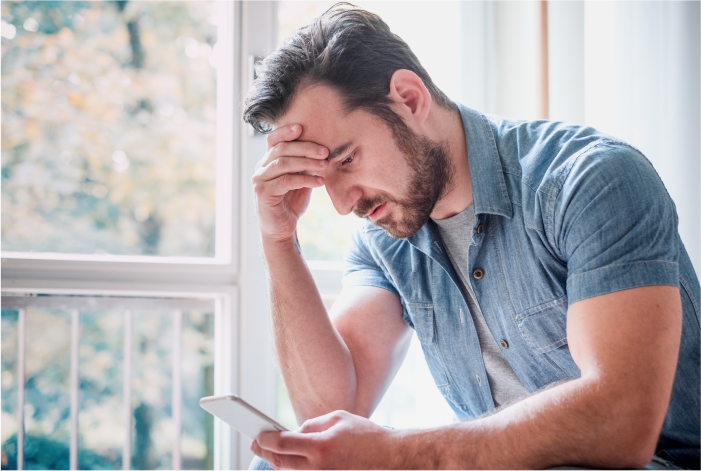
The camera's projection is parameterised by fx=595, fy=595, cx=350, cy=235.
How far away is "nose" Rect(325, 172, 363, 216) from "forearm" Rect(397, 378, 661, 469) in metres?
0.53

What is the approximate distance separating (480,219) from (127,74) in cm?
142

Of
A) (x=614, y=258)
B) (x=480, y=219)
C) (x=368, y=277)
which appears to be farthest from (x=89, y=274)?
(x=614, y=258)

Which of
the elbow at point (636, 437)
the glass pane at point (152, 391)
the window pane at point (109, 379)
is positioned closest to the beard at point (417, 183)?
the elbow at point (636, 437)

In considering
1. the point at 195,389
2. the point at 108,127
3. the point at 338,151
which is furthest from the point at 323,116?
the point at 195,389

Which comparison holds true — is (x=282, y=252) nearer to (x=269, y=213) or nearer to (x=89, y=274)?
(x=269, y=213)

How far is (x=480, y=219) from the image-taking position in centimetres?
119

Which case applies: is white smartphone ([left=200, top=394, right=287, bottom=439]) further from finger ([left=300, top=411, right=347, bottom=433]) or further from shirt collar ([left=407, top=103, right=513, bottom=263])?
shirt collar ([left=407, top=103, right=513, bottom=263])

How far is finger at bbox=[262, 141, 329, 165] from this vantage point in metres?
1.18

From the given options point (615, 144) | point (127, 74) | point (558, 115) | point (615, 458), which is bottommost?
point (615, 458)

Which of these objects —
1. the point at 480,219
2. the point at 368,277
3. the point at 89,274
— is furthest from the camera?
the point at 89,274

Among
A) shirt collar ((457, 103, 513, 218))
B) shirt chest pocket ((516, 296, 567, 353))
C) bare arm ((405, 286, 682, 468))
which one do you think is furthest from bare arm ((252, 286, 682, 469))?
shirt collar ((457, 103, 513, 218))

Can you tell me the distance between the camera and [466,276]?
1270 mm

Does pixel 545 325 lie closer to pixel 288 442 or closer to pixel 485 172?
pixel 485 172

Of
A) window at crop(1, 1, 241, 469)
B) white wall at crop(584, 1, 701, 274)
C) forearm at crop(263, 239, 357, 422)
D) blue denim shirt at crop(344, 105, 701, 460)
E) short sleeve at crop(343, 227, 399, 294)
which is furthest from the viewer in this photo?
window at crop(1, 1, 241, 469)
